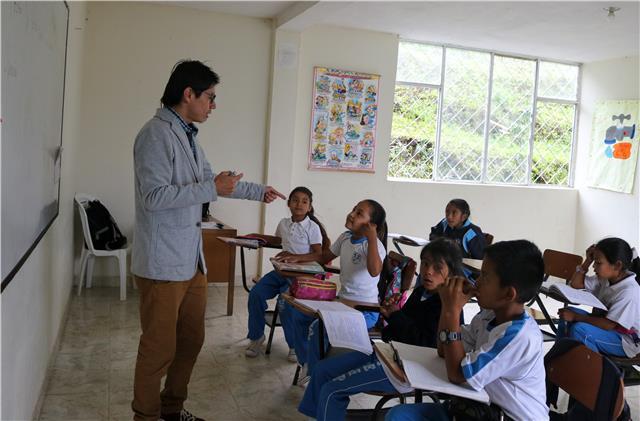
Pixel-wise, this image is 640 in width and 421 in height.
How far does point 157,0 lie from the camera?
16.9ft

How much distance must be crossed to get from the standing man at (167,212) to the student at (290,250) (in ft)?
4.13

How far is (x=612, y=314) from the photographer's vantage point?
2.95m

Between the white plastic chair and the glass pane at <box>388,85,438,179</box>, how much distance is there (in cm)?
290

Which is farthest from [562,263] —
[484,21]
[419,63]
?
[419,63]

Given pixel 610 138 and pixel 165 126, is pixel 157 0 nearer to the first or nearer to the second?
pixel 165 126

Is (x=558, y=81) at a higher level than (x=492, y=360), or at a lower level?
higher

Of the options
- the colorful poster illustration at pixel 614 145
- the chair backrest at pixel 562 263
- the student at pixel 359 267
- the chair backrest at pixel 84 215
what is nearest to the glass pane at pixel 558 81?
the colorful poster illustration at pixel 614 145

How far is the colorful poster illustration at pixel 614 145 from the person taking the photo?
20.8 feet

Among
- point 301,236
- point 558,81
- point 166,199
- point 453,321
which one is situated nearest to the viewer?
point 453,321

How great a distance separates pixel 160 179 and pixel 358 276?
4.18 ft

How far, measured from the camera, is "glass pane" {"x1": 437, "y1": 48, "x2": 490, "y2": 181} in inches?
255

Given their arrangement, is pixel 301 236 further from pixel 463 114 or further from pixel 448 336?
pixel 463 114

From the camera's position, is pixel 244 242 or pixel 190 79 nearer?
pixel 190 79

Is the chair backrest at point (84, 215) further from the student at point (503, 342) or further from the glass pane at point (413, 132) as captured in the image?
the student at point (503, 342)
